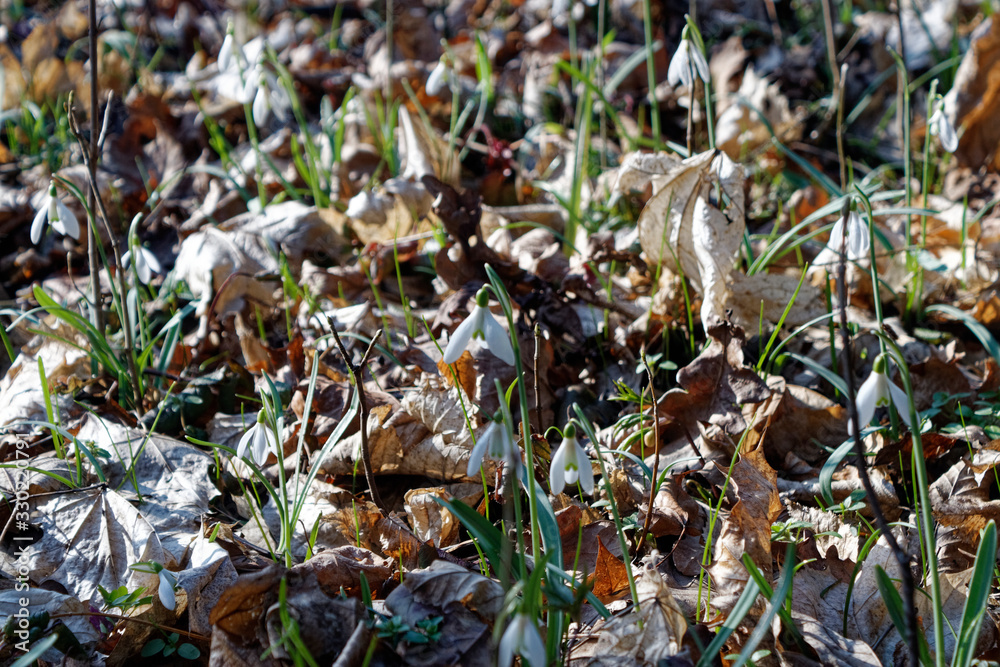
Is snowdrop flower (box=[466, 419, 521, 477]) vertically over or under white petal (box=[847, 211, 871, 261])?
under

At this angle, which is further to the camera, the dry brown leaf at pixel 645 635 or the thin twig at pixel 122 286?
the thin twig at pixel 122 286

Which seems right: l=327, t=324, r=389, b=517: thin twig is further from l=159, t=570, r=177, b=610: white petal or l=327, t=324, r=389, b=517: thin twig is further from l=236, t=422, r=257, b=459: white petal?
l=159, t=570, r=177, b=610: white petal

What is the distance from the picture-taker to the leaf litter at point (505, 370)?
1.26m

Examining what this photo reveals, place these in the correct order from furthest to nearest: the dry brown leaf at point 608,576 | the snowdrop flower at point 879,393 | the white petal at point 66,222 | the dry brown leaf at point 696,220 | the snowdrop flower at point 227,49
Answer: the snowdrop flower at point 227,49
the dry brown leaf at point 696,220
the white petal at point 66,222
the dry brown leaf at point 608,576
the snowdrop flower at point 879,393

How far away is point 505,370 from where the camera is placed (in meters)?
1.91

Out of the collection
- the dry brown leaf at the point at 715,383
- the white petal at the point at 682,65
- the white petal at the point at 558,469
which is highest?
the white petal at the point at 682,65

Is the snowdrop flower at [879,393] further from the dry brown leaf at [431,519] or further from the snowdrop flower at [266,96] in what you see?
the snowdrop flower at [266,96]

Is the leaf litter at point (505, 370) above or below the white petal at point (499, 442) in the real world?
below

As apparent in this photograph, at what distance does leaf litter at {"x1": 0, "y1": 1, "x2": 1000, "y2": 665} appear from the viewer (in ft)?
4.12

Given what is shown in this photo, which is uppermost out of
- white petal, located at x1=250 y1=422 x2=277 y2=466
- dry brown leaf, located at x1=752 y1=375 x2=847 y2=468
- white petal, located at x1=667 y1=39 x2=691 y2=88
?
white petal, located at x1=667 y1=39 x2=691 y2=88

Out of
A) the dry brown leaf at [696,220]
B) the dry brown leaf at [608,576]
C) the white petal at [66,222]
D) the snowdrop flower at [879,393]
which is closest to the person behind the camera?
the snowdrop flower at [879,393]

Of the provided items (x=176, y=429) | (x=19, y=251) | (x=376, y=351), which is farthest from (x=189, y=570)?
(x=19, y=251)

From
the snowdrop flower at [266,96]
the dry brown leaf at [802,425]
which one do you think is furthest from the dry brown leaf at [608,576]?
the snowdrop flower at [266,96]

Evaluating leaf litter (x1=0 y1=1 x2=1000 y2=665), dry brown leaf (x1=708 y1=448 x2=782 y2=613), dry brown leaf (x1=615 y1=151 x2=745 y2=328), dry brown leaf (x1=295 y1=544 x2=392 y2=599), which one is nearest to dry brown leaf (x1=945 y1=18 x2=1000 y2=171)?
leaf litter (x1=0 y1=1 x2=1000 y2=665)
